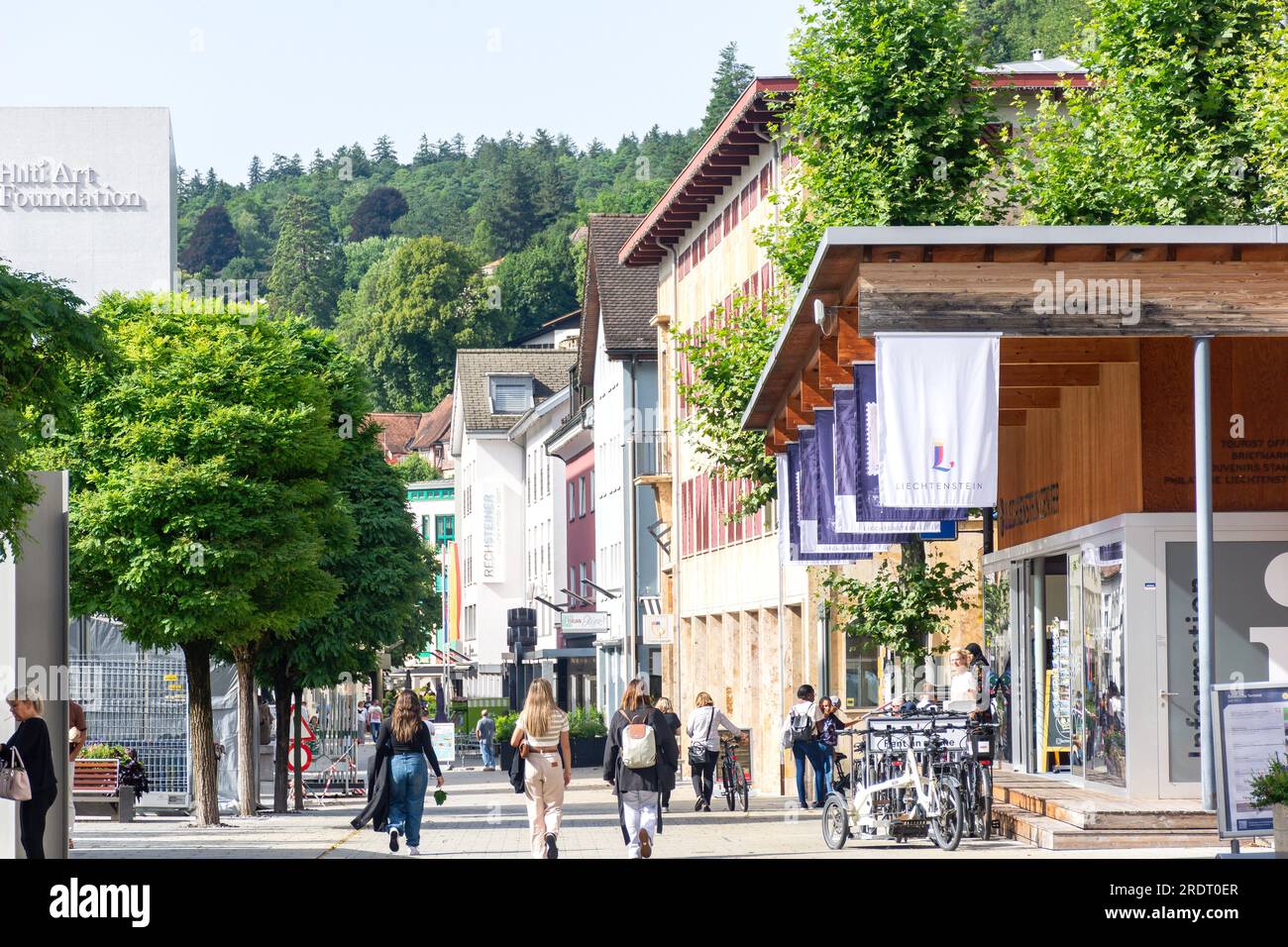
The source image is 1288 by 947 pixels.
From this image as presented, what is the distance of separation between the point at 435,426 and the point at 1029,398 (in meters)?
111

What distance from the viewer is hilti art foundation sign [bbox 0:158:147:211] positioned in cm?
8312

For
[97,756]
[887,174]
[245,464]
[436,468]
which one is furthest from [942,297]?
[436,468]

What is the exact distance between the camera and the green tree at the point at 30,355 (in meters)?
16.2

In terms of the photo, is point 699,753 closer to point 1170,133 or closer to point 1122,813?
point 1170,133

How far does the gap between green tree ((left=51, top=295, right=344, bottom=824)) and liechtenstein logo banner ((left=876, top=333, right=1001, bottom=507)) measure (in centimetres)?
1280

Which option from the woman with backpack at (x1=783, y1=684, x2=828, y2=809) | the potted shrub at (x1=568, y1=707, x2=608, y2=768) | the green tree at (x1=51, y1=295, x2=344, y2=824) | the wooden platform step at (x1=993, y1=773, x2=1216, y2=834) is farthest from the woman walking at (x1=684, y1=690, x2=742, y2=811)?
the potted shrub at (x1=568, y1=707, x2=608, y2=768)

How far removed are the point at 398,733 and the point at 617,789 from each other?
2599mm

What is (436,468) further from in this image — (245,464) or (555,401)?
(245,464)

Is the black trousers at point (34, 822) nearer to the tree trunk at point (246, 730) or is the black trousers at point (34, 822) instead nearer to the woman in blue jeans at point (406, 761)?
the woman in blue jeans at point (406, 761)

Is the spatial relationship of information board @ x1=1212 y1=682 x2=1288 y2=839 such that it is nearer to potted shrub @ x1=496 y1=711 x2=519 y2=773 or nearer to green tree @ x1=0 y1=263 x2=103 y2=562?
green tree @ x1=0 y1=263 x2=103 y2=562

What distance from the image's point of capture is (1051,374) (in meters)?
22.4

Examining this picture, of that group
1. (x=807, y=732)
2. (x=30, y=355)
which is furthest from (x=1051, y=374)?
(x=30, y=355)

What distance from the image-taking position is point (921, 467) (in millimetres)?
18094

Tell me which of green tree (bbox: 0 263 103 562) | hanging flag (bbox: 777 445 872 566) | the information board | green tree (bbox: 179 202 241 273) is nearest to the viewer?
the information board
